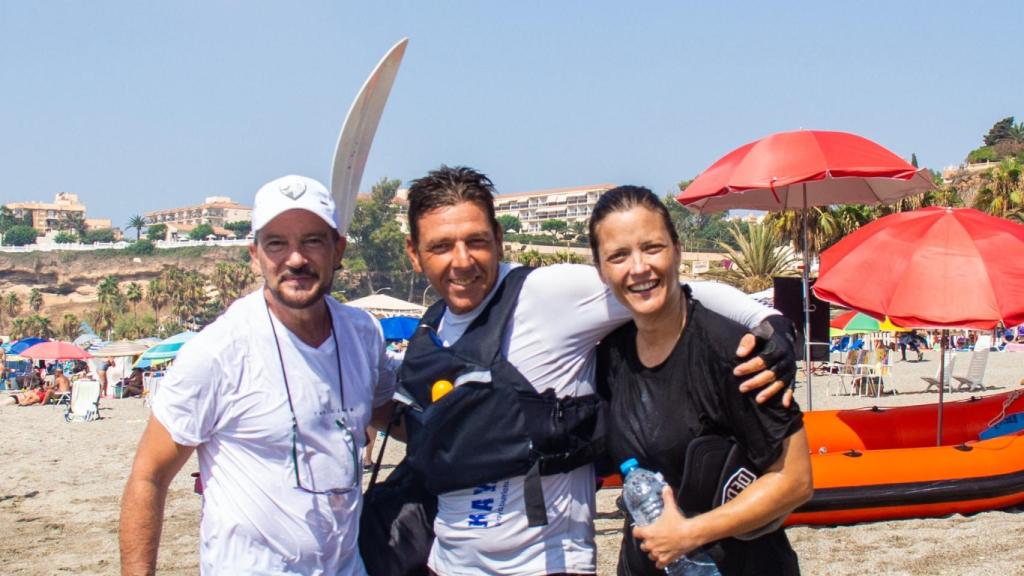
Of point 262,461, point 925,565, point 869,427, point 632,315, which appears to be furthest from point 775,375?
point 869,427

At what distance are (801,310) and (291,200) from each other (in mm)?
8751

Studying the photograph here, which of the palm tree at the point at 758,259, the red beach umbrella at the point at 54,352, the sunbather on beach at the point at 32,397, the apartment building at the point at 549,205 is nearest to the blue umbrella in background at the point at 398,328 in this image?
the sunbather on beach at the point at 32,397

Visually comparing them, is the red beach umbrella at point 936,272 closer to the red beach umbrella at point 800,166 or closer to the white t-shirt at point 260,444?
the red beach umbrella at point 800,166

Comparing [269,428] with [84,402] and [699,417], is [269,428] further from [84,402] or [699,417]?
[84,402]

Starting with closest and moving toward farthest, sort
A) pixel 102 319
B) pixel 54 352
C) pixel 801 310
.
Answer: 1. pixel 801 310
2. pixel 54 352
3. pixel 102 319

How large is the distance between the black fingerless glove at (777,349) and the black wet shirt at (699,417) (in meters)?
0.05

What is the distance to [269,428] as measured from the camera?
2.22m

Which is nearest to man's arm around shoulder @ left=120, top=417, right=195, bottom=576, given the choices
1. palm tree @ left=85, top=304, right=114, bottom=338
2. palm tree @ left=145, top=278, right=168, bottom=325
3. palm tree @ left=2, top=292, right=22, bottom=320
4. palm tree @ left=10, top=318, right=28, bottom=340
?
palm tree @ left=85, top=304, right=114, bottom=338

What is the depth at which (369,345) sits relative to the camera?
253 centimetres

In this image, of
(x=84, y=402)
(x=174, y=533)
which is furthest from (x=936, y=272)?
(x=84, y=402)

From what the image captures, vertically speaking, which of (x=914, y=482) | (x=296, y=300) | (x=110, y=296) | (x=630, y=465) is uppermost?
(x=296, y=300)

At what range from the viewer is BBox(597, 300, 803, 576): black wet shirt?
6.40ft

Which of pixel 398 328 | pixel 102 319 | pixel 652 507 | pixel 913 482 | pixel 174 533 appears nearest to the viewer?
pixel 652 507

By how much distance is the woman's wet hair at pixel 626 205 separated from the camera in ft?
6.83
